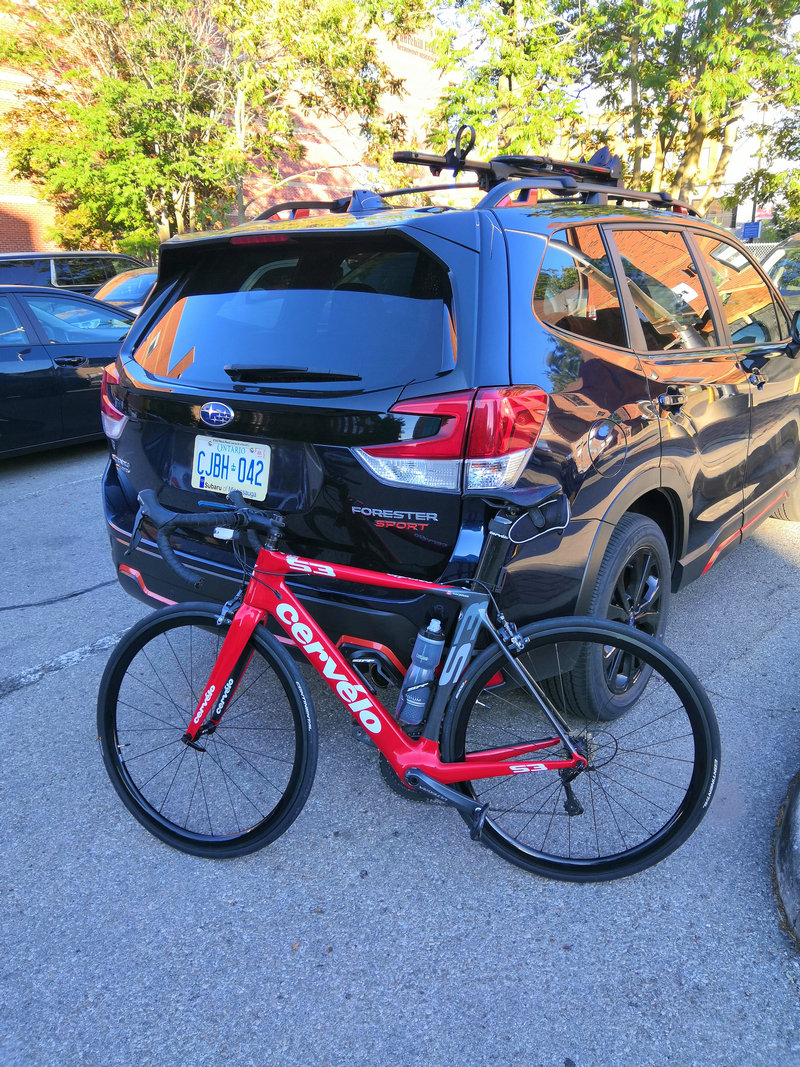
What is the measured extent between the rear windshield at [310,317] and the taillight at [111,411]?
0.15 m

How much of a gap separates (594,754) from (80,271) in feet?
38.3

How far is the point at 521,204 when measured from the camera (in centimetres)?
276

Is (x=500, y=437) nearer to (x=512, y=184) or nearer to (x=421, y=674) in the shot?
(x=421, y=674)

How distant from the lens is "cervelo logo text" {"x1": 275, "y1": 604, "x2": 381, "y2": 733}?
2332 millimetres

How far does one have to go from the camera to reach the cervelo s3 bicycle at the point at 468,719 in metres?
2.24

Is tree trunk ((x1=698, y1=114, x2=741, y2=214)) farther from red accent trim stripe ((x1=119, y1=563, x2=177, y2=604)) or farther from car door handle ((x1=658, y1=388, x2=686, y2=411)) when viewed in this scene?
red accent trim stripe ((x1=119, y1=563, x2=177, y2=604))

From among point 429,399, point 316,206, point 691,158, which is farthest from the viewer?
point 691,158

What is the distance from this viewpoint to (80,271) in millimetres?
11789

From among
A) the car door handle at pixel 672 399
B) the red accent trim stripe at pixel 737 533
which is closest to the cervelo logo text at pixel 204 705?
the car door handle at pixel 672 399

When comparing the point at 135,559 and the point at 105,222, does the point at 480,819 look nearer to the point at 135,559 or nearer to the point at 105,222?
the point at 135,559

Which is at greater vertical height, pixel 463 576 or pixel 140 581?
pixel 463 576

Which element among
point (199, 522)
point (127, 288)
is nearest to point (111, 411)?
point (199, 522)

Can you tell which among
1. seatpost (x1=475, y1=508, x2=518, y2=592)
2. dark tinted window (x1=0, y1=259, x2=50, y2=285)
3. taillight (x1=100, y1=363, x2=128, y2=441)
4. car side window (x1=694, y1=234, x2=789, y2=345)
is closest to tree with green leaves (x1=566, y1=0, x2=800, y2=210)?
dark tinted window (x1=0, y1=259, x2=50, y2=285)

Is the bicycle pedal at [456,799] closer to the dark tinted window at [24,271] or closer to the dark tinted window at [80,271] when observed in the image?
the dark tinted window at [24,271]
